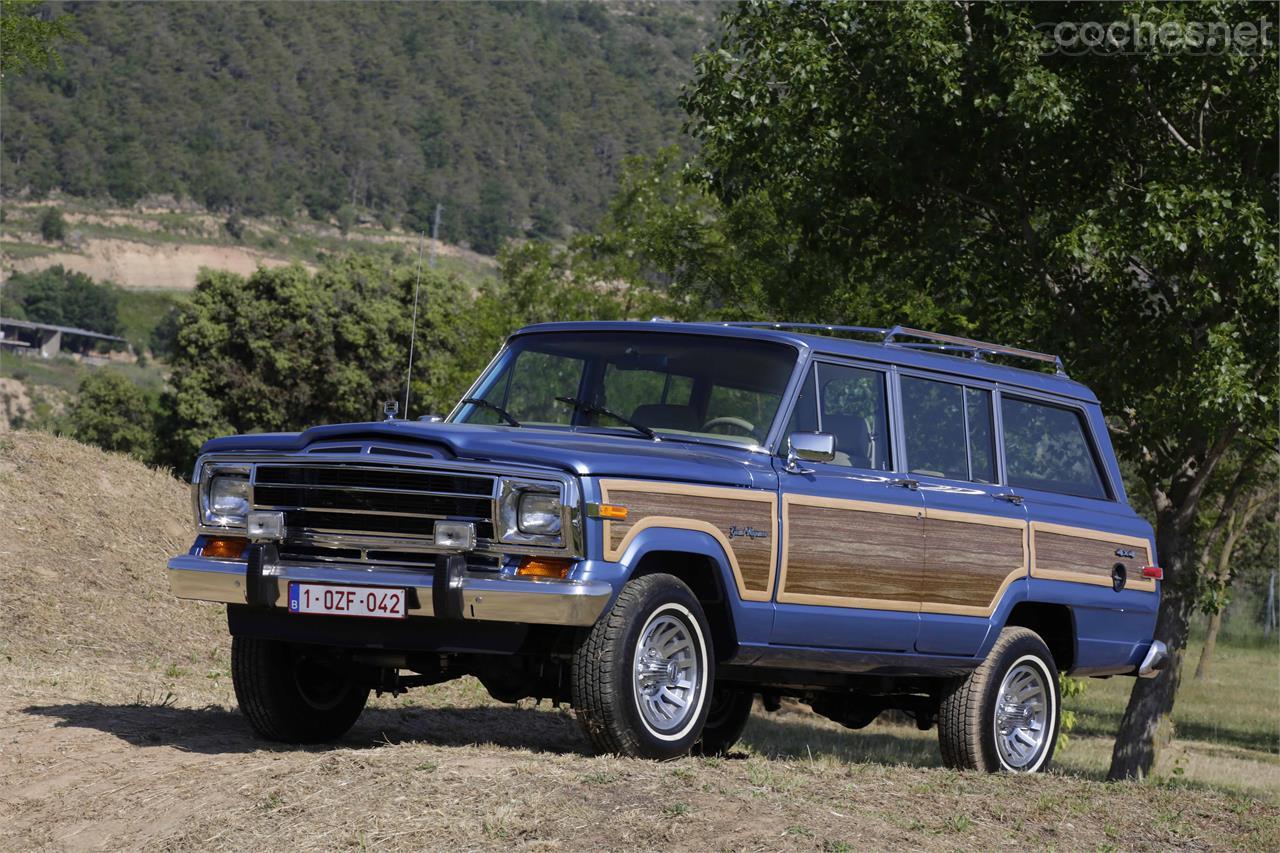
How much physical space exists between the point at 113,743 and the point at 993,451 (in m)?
4.72

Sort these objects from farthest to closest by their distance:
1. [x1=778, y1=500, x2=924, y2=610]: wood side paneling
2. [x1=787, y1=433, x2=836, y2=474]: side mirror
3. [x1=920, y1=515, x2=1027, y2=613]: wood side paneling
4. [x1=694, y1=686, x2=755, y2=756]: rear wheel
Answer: [x1=694, y1=686, x2=755, y2=756]: rear wheel
[x1=920, y1=515, x2=1027, y2=613]: wood side paneling
[x1=778, y1=500, x2=924, y2=610]: wood side paneling
[x1=787, y1=433, x2=836, y2=474]: side mirror

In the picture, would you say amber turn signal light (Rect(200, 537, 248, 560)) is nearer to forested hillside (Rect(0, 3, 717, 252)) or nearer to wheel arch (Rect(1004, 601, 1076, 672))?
wheel arch (Rect(1004, 601, 1076, 672))

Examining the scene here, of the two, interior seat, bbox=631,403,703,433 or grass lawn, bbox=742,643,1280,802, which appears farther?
grass lawn, bbox=742,643,1280,802

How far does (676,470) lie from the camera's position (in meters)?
7.34

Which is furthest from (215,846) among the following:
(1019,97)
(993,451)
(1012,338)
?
(1012,338)

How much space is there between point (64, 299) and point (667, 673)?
103 meters

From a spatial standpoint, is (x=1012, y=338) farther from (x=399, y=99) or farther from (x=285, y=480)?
(x=399, y=99)

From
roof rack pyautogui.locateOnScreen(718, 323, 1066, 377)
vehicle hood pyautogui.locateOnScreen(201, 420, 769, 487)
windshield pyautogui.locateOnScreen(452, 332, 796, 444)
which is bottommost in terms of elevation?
vehicle hood pyautogui.locateOnScreen(201, 420, 769, 487)

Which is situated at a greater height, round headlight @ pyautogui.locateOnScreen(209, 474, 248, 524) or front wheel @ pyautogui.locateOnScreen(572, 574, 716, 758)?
round headlight @ pyautogui.locateOnScreen(209, 474, 248, 524)

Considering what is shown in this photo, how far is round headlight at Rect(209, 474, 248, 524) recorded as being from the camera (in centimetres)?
779

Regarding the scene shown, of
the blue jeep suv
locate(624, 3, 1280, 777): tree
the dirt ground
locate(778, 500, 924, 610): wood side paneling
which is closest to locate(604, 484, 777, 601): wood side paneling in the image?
the blue jeep suv

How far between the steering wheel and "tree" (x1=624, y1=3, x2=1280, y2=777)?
7288 mm

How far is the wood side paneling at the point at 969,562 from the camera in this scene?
342 inches

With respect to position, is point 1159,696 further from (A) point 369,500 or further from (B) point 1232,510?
(A) point 369,500
